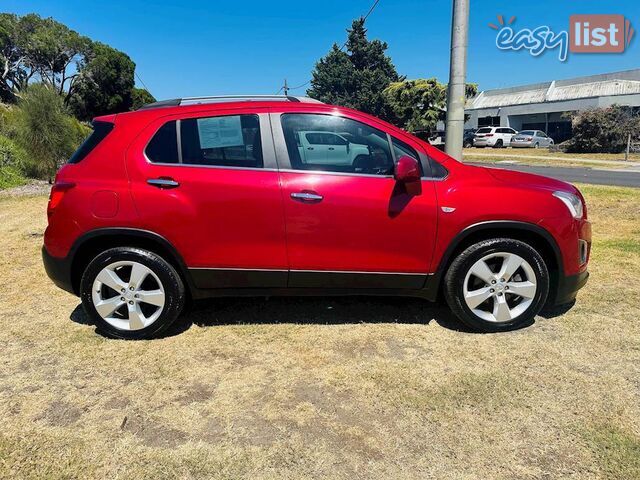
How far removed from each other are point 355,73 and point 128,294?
63.2 m

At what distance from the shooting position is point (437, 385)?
290 cm

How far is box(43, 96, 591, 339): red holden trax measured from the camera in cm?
332

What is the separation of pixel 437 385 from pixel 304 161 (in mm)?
1752

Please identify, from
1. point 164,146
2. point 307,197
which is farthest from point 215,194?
point 307,197

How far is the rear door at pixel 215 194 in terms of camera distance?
3.31m

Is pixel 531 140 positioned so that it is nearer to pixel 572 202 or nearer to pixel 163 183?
pixel 572 202

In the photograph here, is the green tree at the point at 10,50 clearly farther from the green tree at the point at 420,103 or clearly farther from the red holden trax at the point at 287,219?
the red holden trax at the point at 287,219

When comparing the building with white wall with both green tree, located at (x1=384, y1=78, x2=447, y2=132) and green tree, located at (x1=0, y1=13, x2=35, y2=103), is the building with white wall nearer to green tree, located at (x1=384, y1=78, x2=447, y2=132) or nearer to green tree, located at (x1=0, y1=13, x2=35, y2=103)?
green tree, located at (x1=384, y1=78, x2=447, y2=132)

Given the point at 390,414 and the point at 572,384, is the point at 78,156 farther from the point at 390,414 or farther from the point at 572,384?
the point at 572,384

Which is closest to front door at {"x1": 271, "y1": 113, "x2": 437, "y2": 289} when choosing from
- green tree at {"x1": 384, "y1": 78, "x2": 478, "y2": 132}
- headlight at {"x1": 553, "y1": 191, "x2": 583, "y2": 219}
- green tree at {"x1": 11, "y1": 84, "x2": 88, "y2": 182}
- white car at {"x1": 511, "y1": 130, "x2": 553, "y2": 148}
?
headlight at {"x1": 553, "y1": 191, "x2": 583, "y2": 219}

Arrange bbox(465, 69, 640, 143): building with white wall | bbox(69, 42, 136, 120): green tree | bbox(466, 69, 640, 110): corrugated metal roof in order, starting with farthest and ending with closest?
bbox(69, 42, 136, 120): green tree < bbox(466, 69, 640, 110): corrugated metal roof < bbox(465, 69, 640, 143): building with white wall

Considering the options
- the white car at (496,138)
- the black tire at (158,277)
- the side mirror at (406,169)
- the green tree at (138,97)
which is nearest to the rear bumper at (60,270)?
the black tire at (158,277)

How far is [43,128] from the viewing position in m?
11.7

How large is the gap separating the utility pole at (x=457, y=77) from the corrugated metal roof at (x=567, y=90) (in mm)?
36446
